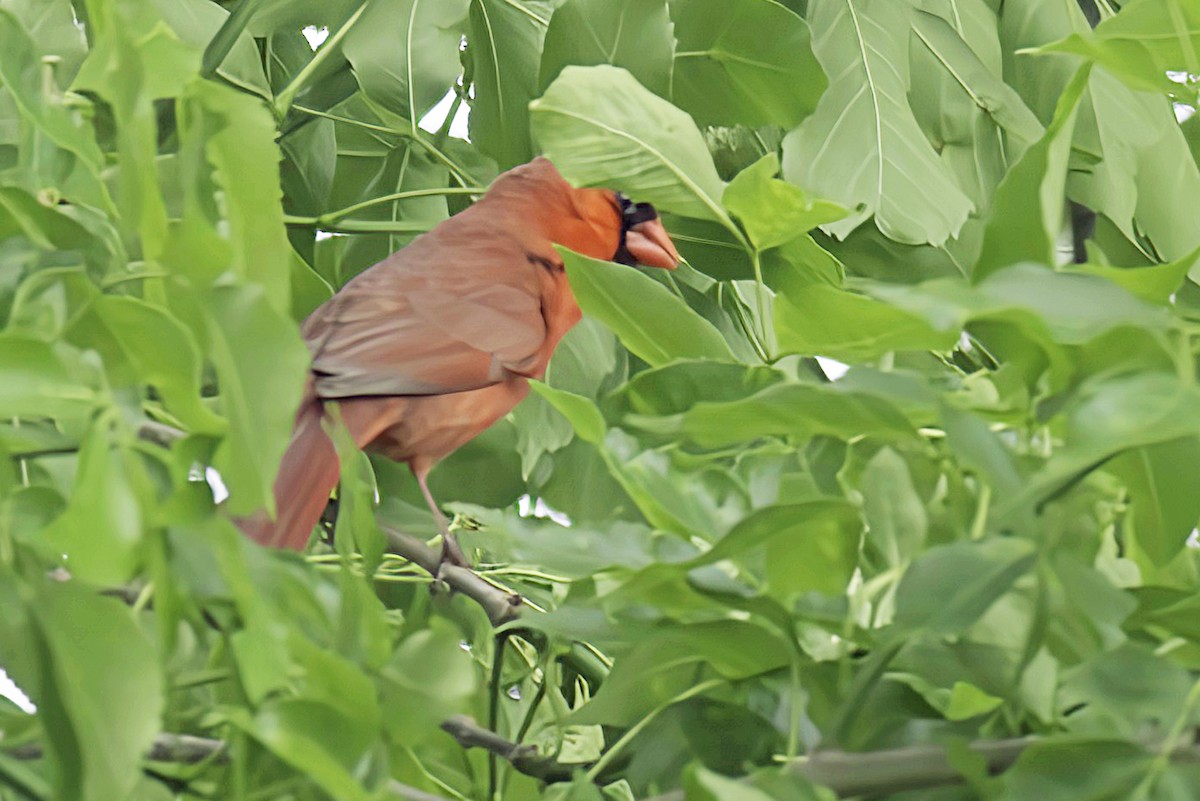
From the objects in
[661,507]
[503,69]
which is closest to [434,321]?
[503,69]

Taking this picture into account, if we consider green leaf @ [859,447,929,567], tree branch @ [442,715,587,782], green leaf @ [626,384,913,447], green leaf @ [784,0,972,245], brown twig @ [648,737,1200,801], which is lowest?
tree branch @ [442,715,587,782]

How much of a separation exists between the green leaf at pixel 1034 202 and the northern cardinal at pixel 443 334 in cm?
66

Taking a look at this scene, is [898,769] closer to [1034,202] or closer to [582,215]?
[1034,202]

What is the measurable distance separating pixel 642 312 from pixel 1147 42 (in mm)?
191

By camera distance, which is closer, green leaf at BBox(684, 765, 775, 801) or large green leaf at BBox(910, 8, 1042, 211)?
green leaf at BBox(684, 765, 775, 801)

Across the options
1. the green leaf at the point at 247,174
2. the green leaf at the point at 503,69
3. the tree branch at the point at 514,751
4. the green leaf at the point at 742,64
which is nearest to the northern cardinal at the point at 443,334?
the green leaf at the point at 503,69

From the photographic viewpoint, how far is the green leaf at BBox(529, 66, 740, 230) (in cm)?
54

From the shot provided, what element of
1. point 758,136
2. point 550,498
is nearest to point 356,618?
point 550,498

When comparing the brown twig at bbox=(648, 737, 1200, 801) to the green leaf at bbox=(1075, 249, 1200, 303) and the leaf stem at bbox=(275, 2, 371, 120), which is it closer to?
the green leaf at bbox=(1075, 249, 1200, 303)

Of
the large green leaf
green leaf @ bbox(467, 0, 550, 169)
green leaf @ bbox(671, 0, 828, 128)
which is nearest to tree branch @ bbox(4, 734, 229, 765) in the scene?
green leaf @ bbox(671, 0, 828, 128)

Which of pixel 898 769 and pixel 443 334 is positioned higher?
pixel 898 769

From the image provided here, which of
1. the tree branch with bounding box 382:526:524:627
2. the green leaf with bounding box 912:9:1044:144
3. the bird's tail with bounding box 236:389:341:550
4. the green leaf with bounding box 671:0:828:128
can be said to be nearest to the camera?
the tree branch with bounding box 382:526:524:627

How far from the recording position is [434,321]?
4.34ft

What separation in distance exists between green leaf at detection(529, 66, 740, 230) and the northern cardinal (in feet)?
1.57
